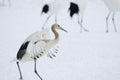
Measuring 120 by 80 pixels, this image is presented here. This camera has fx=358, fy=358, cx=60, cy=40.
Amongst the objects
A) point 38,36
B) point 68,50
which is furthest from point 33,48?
point 68,50

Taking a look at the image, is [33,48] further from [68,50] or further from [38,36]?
[68,50]

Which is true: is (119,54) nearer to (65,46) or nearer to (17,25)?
(65,46)

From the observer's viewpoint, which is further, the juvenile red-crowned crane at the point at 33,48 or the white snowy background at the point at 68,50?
the white snowy background at the point at 68,50

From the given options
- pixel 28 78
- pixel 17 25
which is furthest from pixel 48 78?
pixel 17 25

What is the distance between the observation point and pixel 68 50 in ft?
25.1

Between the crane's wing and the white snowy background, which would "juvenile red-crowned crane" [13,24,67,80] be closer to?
the crane's wing

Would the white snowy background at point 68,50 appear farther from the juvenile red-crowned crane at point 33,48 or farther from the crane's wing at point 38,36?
the crane's wing at point 38,36

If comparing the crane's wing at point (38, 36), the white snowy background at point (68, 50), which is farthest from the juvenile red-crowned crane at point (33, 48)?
the white snowy background at point (68, 50)

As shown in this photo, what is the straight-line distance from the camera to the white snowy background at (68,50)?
607 cm

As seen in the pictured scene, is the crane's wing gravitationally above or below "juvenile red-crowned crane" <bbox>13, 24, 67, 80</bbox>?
above

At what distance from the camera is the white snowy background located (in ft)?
Answer: 19.9

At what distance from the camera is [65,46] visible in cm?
803

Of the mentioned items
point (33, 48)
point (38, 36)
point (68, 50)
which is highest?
point (38, 36)

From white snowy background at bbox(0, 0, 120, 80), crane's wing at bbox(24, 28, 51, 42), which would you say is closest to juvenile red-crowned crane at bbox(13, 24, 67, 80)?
crane's wing at bbox(24, 28, 51, 42)
